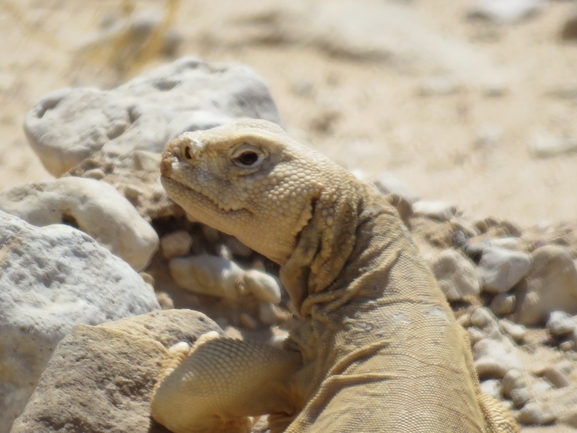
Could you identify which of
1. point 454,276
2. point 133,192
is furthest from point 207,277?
point 454,276

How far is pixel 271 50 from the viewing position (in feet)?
43.7

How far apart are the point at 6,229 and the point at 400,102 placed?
8.50 meters

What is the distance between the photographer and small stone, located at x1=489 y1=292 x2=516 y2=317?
6.29 meters

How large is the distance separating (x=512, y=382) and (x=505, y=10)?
432 inches

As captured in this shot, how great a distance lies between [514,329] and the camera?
612cm

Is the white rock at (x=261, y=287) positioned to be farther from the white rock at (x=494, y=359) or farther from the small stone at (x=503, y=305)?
the small stone at (x=503, y=305)

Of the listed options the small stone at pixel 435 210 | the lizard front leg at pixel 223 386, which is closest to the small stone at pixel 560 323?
the small stone at pixel 435 210

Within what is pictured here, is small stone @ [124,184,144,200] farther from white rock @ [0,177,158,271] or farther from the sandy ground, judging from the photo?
the sandy ground

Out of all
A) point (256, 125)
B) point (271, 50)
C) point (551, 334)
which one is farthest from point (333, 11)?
point (256, 125)

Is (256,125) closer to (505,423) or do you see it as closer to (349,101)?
(505,423)

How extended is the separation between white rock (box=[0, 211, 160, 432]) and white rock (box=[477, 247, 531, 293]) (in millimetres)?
2721

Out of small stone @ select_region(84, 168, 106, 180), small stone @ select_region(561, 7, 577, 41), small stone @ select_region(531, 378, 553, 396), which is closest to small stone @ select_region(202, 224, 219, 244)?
small stone @ select_region(84, 168, 106, 180)

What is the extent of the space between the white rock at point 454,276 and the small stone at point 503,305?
0.50 ft

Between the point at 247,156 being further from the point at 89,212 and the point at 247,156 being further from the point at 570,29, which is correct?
the point at 570,29
